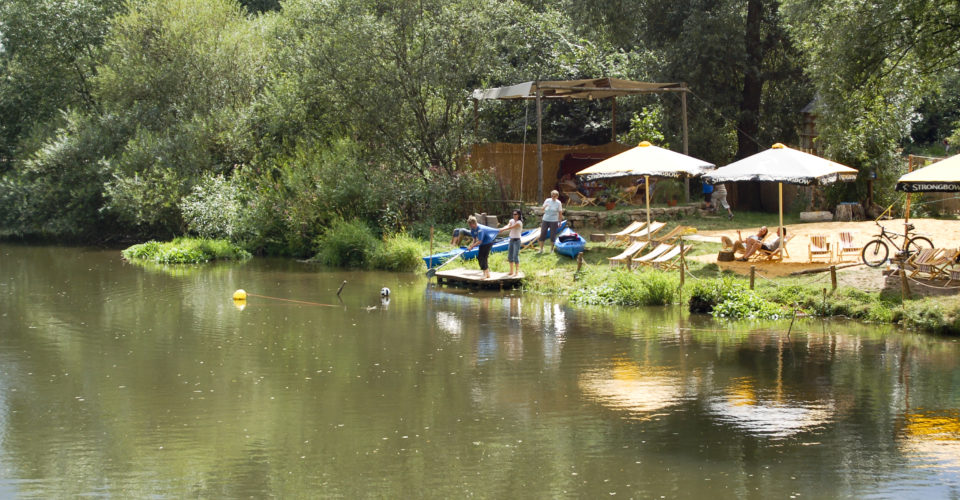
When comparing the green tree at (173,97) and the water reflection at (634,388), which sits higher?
the green tree at (173,97)

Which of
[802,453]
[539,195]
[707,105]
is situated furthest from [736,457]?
[707,105]

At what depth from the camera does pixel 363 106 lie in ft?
101

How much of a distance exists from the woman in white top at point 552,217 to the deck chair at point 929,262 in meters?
8.35

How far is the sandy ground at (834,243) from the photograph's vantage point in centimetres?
1870

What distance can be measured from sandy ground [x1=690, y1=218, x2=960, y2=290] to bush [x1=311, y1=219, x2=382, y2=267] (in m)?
9.16

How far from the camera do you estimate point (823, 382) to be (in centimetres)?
1313

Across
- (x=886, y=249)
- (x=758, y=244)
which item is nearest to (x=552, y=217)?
(x=758, y=244)

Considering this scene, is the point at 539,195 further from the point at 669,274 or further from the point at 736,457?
the point at 736,457

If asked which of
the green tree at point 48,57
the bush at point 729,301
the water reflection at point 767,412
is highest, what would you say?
the green tree at point 48,57

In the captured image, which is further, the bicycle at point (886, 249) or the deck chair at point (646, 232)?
Answer: the deck chair at point (646, 232)

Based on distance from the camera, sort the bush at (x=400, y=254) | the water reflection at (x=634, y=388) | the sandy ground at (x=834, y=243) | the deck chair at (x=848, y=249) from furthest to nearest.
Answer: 1. the bush at (x=400, y=254)
2. the deck chair at (x=848, y=249)
3. the sandy ground at (x=834, y=243)
4. the water reflection at (x=634, y=388)

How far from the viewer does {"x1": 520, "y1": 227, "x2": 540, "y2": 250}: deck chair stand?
79.9ft

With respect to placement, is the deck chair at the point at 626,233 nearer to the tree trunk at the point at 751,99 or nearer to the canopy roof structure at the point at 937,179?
the canopy roof structure at the point at 937,179

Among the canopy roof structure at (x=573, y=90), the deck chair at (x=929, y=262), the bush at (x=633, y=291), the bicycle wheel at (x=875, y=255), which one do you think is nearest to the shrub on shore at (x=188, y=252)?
the canopy roof structure at (x=573, y=90)
